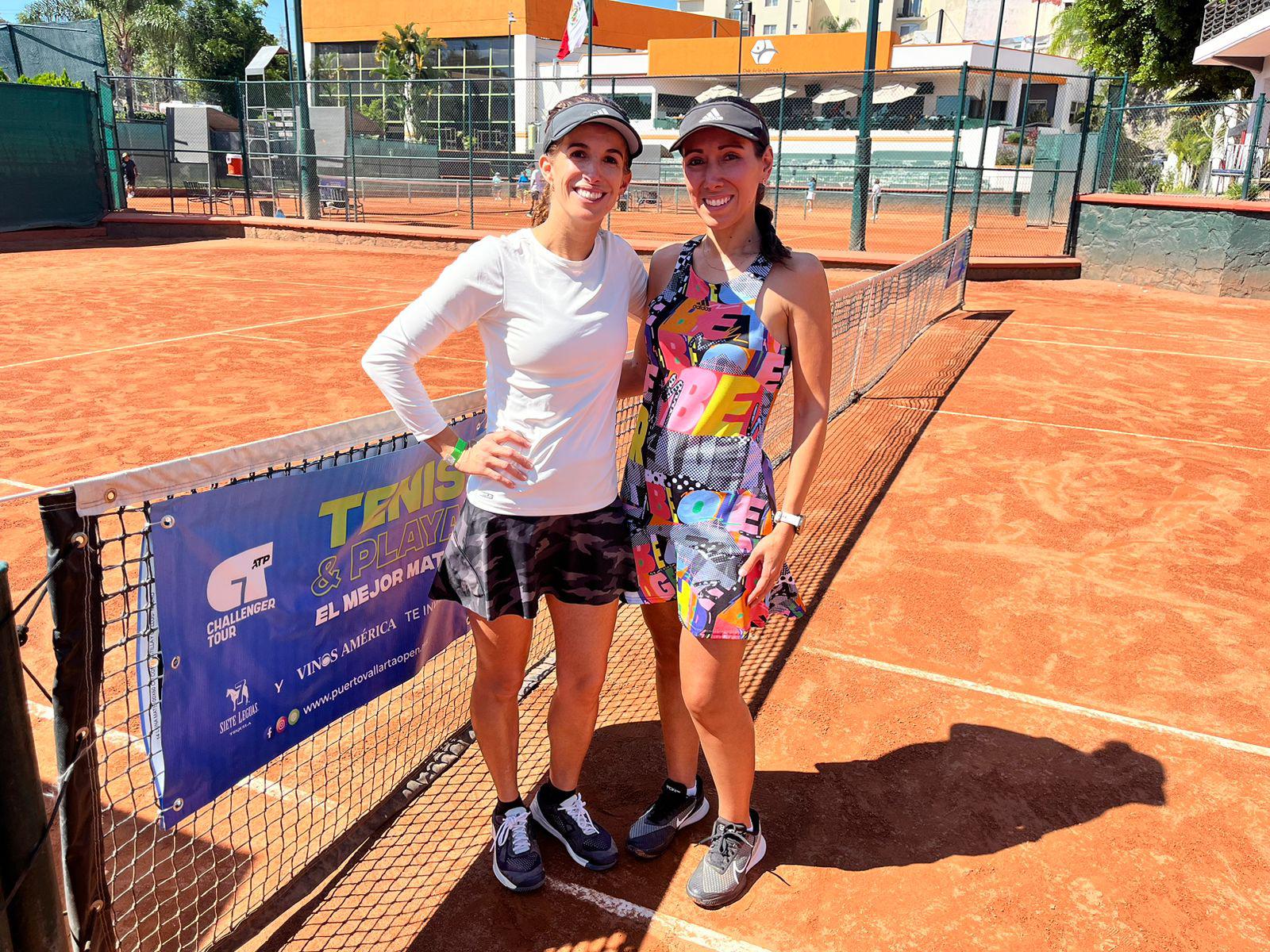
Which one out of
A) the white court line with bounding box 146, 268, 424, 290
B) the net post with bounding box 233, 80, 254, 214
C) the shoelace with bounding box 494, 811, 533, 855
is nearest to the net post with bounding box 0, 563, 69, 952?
the shoelace with bounding box 494, 811, 533, 855

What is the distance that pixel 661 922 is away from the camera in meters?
2.85

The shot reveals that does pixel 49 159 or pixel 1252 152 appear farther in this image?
pixel 49 159

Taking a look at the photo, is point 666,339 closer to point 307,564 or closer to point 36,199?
point 307,564

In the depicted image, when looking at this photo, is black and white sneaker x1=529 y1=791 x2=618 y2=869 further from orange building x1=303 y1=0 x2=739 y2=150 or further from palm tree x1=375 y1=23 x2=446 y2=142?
palm tree x1=375 y1=23 x2=446 y2=142

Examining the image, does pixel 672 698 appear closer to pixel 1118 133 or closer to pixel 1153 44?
pixel 1118 133

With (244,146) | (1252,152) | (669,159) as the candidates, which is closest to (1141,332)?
(1252,152)

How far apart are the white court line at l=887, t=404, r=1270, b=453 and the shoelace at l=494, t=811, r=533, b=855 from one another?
704 centimetres

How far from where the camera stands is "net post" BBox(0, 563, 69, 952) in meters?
1.84

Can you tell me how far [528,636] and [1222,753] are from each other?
290 centimetres

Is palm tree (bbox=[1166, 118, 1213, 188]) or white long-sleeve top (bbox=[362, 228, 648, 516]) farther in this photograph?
palm tree (bbox=[1166, 118, 1213, 188])

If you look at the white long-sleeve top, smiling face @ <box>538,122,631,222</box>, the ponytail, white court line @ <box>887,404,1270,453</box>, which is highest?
smiling face @ <box>538,122,631,222</box>

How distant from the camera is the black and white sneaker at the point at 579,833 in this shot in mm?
3047

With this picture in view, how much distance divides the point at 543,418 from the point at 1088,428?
24.3ft

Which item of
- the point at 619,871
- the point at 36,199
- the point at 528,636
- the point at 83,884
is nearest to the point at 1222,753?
the point at 619,871
